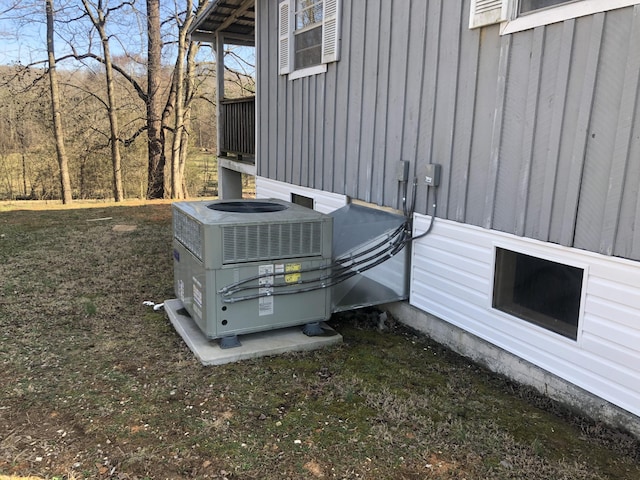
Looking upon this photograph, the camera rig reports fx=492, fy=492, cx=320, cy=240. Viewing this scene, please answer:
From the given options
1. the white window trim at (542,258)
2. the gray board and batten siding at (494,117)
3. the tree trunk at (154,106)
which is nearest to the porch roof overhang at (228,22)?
the gray board and batten siding at (494,117)

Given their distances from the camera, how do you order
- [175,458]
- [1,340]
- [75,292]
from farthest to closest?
[75,292]
[1,340]
[175,458]

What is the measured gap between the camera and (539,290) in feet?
11.0

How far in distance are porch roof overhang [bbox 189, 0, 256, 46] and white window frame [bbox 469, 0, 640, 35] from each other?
17.0 ft

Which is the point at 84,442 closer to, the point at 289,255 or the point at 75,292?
the point at 289,255

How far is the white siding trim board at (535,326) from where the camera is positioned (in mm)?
2787

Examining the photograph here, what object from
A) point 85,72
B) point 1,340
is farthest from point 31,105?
point 1,340

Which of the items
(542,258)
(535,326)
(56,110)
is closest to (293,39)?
(542,258)

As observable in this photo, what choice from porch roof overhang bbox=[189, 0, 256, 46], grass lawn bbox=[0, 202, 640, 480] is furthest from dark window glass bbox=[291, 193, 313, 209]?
porch roof overhang bbox=[189, 0, 256, 46]

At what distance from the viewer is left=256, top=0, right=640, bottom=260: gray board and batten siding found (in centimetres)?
274

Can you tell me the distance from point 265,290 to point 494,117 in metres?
2.12

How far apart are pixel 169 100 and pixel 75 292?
42.6 ft

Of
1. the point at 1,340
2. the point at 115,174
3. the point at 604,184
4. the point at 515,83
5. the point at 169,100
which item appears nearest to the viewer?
the point at 604,184

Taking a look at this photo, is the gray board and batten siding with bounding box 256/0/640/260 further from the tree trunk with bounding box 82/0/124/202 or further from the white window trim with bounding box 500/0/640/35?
the tree trunk with bounding box 82/0/124/202

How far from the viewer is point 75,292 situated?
5.41 meters
